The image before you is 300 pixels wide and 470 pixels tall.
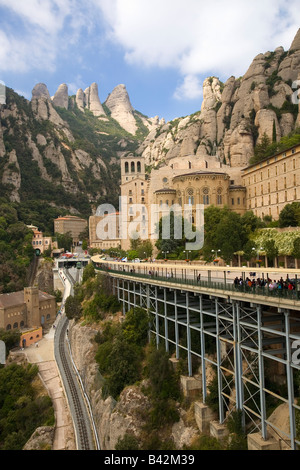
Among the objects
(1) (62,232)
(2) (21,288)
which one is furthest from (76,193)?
(2) (21,288)

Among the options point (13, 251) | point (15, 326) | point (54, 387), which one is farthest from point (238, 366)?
point (13, 251)

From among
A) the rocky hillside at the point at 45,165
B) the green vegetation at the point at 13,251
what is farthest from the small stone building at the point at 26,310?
the rocky hillside at the point at 45,165

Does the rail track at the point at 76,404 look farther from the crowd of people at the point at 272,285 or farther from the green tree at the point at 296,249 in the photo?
the green tree at the point at 296,249

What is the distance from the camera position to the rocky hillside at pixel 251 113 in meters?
83.2

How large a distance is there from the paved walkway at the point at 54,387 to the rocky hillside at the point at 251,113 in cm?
5329

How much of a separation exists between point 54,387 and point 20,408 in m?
3.73

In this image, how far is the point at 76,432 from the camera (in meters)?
26.1

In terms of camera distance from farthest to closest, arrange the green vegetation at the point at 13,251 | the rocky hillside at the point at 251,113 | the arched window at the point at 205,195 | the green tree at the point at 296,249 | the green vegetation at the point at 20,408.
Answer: the rocky hillside at the point at 251,113, the green vegetation at the point at 13,251, the arched window at the point at 205,195, the green tree at the point at 296,249, the green vegetation at the point at 20,408

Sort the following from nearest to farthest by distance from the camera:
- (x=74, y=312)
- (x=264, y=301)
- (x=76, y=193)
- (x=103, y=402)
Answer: (x=264, y=301) < (x=103, y=402) < (x=74, y=312) < (x=76, y=193)

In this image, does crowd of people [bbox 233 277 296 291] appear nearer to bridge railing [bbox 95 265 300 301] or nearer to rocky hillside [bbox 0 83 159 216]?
bridge railing [bbox 95 265 300 301]

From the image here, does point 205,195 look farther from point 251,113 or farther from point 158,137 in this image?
point 158,137

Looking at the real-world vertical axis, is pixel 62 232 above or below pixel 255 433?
above

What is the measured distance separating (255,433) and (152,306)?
48.2 feet
